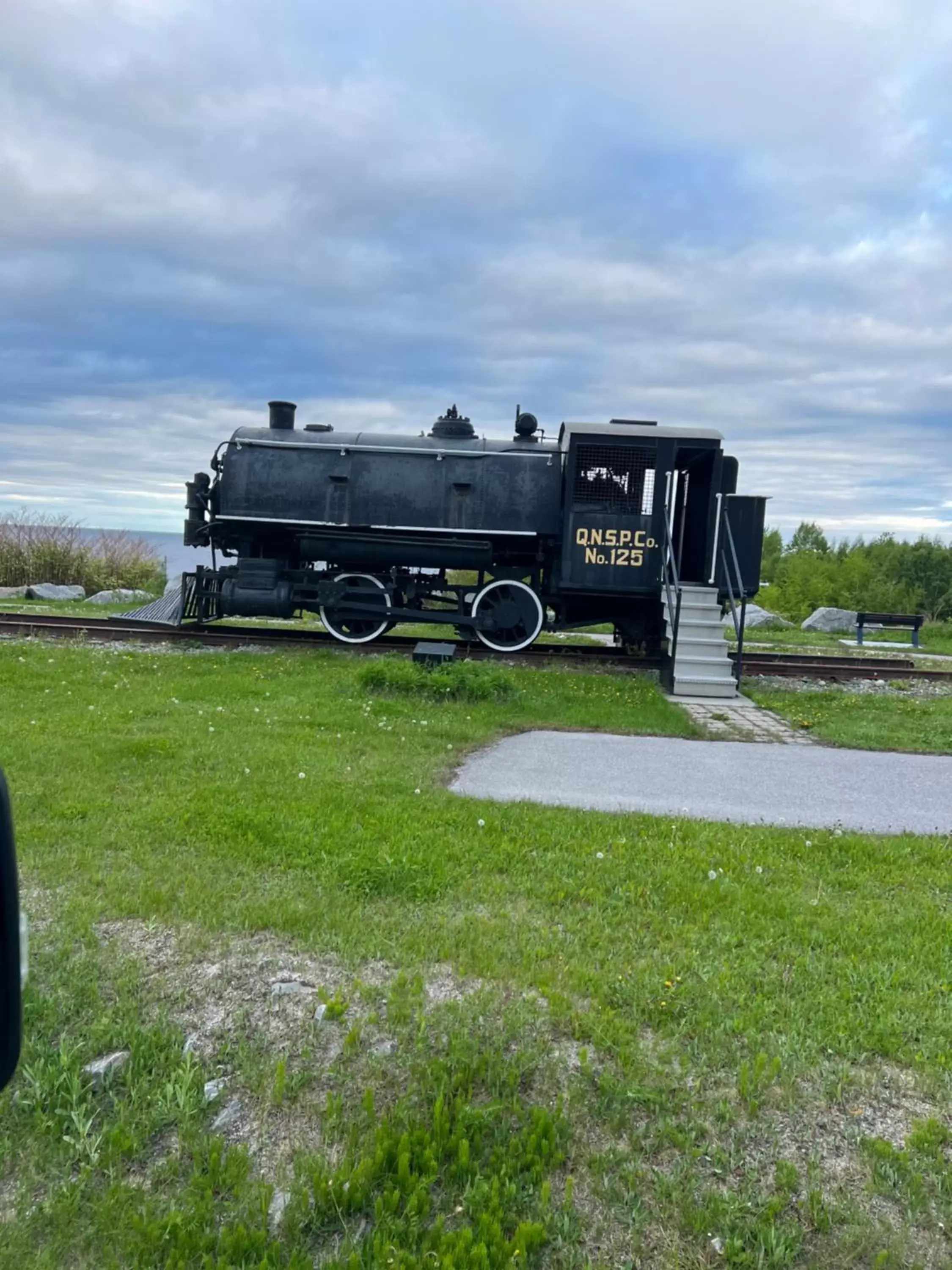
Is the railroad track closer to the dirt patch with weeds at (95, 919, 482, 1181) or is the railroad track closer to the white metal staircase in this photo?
the white metal staircase

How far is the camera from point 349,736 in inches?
293

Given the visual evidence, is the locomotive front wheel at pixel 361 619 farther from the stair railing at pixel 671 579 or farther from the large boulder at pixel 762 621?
the large boulder at pixel 762 621

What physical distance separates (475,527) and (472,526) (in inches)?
1.8

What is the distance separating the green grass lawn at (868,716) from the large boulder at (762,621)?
931 cm

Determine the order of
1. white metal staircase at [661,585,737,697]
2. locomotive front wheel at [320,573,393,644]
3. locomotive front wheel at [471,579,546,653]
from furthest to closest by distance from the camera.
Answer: locomotive front wheel at [320,573,393,644], locomotive front wheel at [471,579,546,653], white metal staircase at [661,585,737,697]

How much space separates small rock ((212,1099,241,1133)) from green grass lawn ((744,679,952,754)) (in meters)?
6.84

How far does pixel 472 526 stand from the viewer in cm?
1312

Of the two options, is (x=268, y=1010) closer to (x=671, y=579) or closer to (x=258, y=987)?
(x=258, y=987)

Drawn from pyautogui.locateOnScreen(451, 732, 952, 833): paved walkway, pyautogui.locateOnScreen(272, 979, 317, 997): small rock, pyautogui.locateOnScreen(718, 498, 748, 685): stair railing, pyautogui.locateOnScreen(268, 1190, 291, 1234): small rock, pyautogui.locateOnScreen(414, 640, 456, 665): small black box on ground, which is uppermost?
pyautogui.locateOnScreen(718, 498, 748, 685): stair railing

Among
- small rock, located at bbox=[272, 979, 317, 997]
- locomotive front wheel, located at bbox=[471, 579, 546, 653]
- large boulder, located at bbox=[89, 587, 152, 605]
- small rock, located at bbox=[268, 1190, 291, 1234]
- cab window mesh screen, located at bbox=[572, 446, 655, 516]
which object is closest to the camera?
small rock, located at bbox=[268, 1190, 291, 1234]

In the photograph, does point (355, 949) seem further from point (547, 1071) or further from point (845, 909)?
point (845, 909)

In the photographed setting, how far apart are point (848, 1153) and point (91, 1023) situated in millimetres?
2464

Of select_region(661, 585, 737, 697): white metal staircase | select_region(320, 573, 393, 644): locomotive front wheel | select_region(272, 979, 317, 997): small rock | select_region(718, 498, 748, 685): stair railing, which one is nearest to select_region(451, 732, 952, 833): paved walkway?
select_region(272, 979, 317, 997): small rock

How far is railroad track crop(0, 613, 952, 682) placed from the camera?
1274 cm
